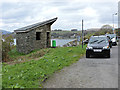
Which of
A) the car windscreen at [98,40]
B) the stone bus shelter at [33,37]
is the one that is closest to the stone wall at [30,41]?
the stone bus shelter at [33,37]

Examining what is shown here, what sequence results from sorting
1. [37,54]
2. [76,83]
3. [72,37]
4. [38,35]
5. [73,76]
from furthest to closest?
[72,37] < [38,35] < [37,54] < [73,76] < [76,83]

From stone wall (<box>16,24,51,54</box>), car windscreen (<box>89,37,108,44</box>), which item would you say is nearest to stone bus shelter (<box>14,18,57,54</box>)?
stone wall (<box>16,24,51,54</box>)

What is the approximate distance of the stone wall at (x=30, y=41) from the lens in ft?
67.5

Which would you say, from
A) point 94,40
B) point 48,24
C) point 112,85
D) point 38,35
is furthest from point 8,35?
point 112,85

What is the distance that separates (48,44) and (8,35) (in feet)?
20.1

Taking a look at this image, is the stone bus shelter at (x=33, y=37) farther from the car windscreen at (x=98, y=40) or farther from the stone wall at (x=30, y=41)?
the car windscreen at (x=98, y=40)

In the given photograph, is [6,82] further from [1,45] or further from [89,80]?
[1,45]

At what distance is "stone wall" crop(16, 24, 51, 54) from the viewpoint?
20.6 m

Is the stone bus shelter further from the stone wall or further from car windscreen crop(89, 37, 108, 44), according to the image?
car windscreen crop(89, 37, 108, 44)

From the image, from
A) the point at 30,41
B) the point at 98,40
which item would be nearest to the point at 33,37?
the point at 30,41

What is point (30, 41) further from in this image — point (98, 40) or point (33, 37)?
point (98, 40)

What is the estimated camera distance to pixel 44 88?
587 centimetres

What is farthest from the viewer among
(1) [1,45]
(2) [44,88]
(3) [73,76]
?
(1) [1,45]

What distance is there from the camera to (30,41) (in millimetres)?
20594
